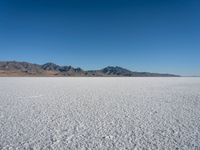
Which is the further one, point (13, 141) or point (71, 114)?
point (71, 114)

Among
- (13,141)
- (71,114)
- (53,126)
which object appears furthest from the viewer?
(71,114)

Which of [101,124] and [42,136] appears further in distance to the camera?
[101,124]

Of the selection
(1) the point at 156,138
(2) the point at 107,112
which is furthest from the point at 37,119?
(1) the point at 156,138

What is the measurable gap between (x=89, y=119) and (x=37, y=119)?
5.08 ft

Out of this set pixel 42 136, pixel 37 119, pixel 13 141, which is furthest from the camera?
pixel 37 119

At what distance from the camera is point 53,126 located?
18.7 feet

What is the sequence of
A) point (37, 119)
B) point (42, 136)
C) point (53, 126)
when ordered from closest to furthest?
point (42, 136) → point (53, 126) → point (37, 119)

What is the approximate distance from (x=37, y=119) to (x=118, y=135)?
2734 millimetres

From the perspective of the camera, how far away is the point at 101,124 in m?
5.95

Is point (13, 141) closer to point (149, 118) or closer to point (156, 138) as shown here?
point (156, 138)

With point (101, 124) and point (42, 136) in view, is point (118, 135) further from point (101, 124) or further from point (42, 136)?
point (42, 136)

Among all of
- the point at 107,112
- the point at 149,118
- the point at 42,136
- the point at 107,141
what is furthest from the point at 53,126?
the point at 149,118

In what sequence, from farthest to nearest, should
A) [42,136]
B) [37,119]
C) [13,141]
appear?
1. [37,119]
2. [42,136]
3. [13,141]

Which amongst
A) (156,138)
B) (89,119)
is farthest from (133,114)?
(156,138)
